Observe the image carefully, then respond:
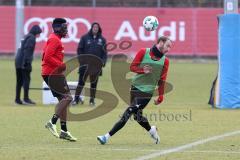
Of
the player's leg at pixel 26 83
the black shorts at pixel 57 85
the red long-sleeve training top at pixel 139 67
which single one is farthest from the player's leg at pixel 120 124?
the player's leg at pixel 26 83

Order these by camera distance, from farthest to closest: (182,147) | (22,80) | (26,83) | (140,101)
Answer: (22,80)
(26,83)
(140,101)
(182,147)

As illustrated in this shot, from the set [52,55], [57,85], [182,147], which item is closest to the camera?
[182,147]

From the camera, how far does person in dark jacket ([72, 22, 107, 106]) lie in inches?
821

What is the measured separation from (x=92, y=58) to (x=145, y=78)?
26.4 feet

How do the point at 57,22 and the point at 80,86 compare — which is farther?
the point at 80,86

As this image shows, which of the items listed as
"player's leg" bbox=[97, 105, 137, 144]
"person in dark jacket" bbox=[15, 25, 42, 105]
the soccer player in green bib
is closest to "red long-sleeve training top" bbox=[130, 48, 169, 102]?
the soccer player in green bib

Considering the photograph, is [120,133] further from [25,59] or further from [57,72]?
[25,59]

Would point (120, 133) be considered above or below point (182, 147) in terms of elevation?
below

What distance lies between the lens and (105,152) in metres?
12.2

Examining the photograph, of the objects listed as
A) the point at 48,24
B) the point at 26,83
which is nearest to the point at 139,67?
the point at 26,83

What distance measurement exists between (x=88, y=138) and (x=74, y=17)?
24820 millimetres

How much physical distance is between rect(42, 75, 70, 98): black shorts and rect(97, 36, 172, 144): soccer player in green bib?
1.24 m

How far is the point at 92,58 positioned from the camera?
69.6 ft

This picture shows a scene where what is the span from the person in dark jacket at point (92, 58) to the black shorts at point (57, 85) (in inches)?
265
